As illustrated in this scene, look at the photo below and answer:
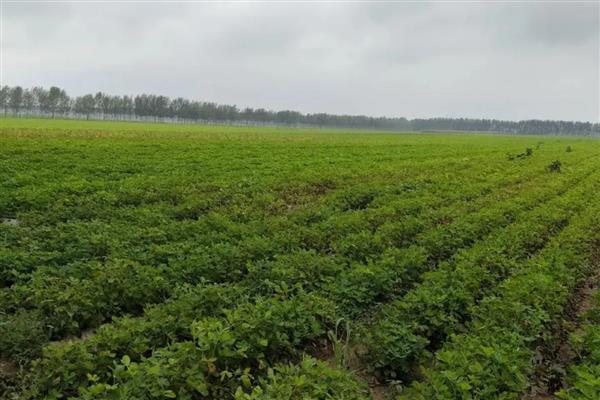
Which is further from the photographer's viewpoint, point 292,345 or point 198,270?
point 198,270

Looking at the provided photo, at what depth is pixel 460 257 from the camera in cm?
809

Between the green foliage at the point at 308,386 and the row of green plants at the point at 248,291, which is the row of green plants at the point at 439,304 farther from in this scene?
the green foliage at the point at 308,386

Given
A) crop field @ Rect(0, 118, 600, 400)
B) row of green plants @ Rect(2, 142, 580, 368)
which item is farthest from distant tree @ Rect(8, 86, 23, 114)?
row of green plants @ Rect(2, 142, 580, 368)

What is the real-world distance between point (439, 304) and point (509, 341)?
46.8 inches

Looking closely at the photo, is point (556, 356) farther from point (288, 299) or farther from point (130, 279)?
point (130, 279)

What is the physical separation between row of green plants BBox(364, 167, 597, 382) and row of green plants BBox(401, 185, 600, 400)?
223 millimetres

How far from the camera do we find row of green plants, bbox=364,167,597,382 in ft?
16.9

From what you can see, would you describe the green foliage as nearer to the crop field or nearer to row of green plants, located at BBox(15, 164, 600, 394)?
the crop field

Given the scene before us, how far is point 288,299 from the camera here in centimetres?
615

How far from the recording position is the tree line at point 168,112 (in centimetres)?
13700

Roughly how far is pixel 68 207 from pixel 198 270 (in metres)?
6.05

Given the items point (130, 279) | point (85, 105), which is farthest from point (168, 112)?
point (130, 279)

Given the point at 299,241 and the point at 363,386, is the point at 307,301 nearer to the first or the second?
the point at 363,386

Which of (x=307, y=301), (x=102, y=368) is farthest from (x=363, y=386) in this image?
(x=102, y=368)
